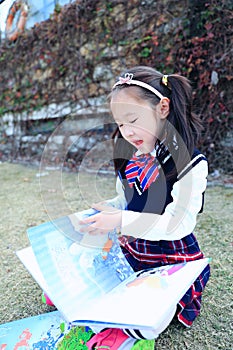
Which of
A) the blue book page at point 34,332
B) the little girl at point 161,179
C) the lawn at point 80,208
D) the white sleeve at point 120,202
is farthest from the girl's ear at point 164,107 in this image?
the blue book page at point 34,332

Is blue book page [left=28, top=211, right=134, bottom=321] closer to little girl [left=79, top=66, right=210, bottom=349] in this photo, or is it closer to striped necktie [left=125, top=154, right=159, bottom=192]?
little girl [left=79, top=66, right=210, bottom=349]

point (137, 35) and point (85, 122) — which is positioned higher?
point (137, 35)

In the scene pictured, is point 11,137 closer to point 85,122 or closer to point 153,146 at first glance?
point 85,122

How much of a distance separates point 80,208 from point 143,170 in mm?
940

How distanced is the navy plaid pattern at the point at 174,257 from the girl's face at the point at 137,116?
260mm

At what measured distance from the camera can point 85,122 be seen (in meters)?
2.99

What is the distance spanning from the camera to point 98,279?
753 millimetres

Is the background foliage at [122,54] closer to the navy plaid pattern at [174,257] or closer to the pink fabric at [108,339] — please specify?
the navy plaid pattern at [174,257]

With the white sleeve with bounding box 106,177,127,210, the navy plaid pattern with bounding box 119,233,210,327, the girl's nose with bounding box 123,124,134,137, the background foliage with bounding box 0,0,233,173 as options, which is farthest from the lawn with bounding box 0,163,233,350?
the background foliage with bounding box 0,0,233,173

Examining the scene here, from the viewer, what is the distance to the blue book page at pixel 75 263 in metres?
0.69

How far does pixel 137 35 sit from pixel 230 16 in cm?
78

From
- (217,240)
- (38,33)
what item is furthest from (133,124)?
(38,33)

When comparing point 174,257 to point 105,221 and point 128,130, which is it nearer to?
point 105,221

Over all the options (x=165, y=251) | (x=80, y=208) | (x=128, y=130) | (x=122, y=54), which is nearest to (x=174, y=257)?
(x=165, y=251)
